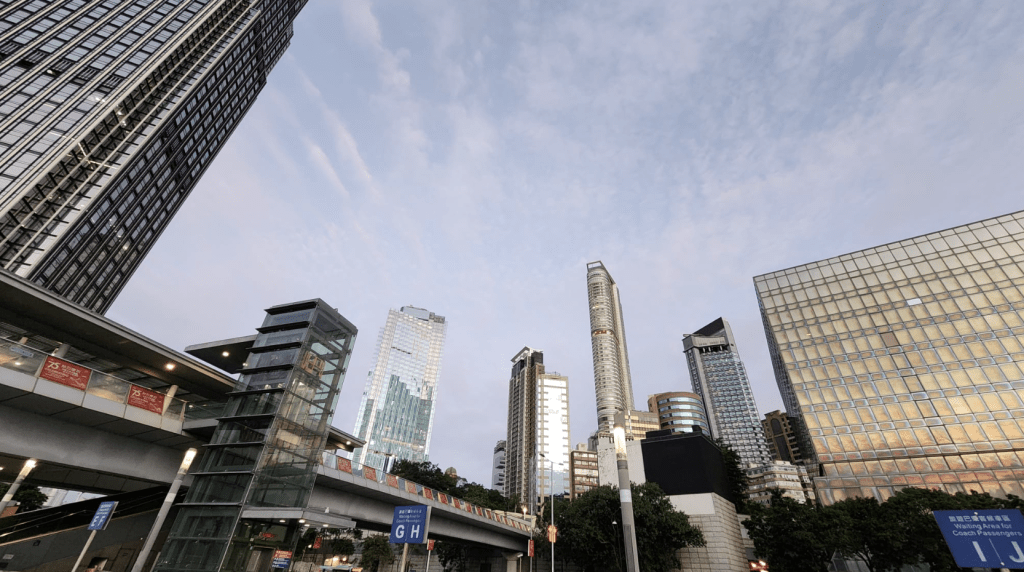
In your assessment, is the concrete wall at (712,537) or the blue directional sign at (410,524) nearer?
the blue directional sign at (410,524)

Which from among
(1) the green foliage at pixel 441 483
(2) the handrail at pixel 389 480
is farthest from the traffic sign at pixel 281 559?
(1) the green foliage at pixel 441 483

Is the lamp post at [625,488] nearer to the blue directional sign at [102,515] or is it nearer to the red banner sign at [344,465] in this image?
the red banner sign at [344,465]

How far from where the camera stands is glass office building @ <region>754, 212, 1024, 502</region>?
55.0 meters

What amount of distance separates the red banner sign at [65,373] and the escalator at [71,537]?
15281mm

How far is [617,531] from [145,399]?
38444mm

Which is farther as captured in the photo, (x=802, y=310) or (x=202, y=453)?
(x=802, y=310)

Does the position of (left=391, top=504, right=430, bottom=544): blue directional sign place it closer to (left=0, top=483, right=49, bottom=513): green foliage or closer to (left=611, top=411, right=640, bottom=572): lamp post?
(left=611, top=411, right=640, bottom=572): lamp post

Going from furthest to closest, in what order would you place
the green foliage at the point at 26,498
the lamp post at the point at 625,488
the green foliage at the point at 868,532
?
the green foliage at the point at 26,498 → the green foliage at the point at 868,532 → the lamp post at the point at 625,488

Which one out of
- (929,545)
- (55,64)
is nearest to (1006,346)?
(929,545)

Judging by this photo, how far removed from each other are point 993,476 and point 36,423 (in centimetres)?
8541

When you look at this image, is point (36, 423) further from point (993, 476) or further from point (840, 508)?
point (993, 476)

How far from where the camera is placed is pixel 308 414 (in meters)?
29.5

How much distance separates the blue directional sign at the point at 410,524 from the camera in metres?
21.5

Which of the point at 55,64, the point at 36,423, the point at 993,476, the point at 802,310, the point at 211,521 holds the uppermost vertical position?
the point at 55,64
